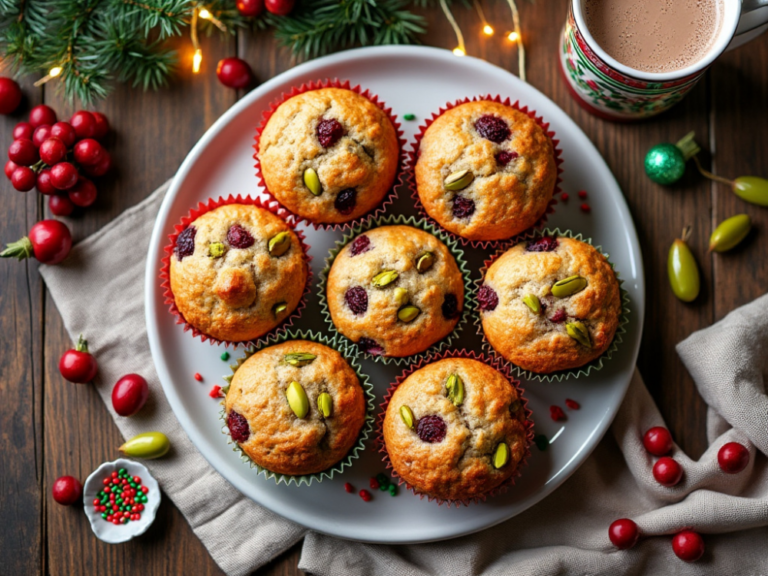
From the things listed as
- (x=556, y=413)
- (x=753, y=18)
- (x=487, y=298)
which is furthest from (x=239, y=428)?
(x=753, y=18)

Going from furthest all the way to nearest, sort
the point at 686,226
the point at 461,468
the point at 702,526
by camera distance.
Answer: the point at 686,226, the point at 702,526, the point at 461,468

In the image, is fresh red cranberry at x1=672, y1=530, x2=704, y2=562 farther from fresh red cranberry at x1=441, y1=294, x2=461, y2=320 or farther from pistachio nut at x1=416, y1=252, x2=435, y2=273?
pistachio nut at x1=416, y1=252, x2=435, y2=273

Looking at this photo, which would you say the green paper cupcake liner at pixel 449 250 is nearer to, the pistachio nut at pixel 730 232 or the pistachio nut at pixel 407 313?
the pistachio nut at pixel 407 313

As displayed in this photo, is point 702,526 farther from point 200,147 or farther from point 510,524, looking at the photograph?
point 200,147


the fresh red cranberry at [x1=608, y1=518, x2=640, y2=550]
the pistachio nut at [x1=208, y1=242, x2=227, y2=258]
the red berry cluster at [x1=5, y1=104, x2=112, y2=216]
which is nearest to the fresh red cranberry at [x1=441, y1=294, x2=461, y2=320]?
the pistachio nut at [x1=208, y1=242, x2=227, y2=258]

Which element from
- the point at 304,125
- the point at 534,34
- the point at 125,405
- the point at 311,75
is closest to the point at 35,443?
the point at 125,405

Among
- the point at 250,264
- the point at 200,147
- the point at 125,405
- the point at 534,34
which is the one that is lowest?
the point at 125,405

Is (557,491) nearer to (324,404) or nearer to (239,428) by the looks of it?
(324,404)

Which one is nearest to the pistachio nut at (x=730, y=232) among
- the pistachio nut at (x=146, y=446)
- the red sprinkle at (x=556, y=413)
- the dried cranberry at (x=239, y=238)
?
the red sprinkle at (x=556, y=413)
